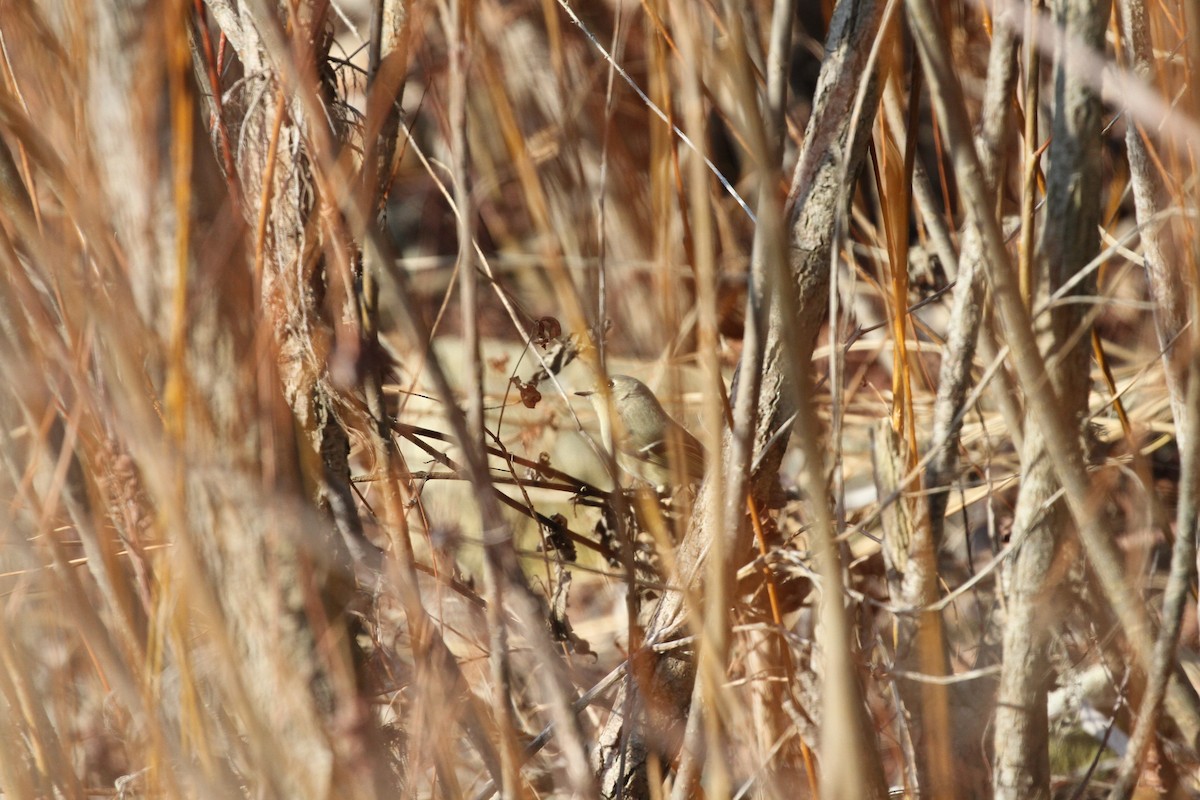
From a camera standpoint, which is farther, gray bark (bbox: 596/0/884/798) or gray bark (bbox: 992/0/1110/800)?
gray bark (bbox: 596/0/884/798)

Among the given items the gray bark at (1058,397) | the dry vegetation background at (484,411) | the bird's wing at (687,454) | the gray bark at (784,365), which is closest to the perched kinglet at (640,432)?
the bird's wing at (687,454)

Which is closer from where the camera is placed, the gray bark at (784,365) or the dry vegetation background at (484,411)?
the dry vegetation background at (484,411)

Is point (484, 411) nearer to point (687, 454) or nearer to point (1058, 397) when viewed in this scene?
point (1058, 397)

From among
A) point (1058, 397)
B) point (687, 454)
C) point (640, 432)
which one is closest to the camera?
point (1058, 397)

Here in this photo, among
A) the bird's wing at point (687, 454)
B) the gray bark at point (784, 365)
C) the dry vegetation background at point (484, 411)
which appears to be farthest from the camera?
the bird's wing at point (687, 454)

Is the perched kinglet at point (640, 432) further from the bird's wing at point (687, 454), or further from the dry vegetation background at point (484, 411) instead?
the dry vegetation background at point (484, 411)

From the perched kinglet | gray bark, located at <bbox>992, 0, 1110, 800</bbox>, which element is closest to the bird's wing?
the perched kinglet

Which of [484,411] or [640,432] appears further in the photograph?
[640,432]

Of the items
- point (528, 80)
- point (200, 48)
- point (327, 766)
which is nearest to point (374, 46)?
point (200, 48)

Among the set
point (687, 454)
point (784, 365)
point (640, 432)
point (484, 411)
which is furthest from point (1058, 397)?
point (640, 432)

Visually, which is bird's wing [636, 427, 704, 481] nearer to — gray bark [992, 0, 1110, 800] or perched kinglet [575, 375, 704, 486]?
perched kinglet [575, 375, 704, 486]

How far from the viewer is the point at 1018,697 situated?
146 centimetres

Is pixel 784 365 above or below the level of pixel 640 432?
below

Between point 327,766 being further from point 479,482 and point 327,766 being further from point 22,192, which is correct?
point 22,192
